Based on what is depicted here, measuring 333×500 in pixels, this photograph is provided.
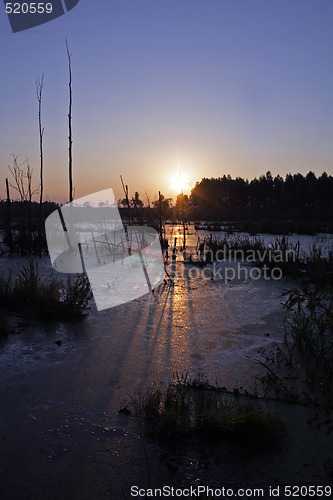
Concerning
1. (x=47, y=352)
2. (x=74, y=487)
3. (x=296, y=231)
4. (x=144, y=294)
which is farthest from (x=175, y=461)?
(x=296, y=231)

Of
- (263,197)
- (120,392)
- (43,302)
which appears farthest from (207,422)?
(263,197)

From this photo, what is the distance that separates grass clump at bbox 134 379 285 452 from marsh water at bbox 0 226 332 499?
0.35 ft

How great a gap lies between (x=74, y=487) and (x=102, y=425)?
0.58 meters

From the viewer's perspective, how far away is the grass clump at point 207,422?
2393mm

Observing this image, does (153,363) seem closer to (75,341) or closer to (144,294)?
(75,341)

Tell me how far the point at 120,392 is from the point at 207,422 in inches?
36.3

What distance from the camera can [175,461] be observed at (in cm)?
224

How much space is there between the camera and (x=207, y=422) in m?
2.49

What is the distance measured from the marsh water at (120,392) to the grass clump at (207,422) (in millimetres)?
107

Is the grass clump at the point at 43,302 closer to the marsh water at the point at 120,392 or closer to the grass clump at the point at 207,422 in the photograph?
the marsh water at the point at 120,392

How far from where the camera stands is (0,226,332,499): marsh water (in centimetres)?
212

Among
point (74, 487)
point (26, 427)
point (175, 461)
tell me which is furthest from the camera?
point (26, 427)

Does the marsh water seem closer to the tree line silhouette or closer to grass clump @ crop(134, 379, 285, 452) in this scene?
grass clump @ crop(134, 379, 285, 452)

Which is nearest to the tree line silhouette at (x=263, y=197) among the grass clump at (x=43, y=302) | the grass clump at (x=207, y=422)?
the grass clump at (x=43, y=302)
